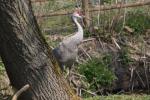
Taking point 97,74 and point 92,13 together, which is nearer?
point 97,74

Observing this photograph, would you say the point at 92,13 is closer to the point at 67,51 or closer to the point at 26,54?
the point at 67,51

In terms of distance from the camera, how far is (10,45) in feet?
18.5

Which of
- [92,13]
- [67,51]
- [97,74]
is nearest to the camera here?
[67,51]

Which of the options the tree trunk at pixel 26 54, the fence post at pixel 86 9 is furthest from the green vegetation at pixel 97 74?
the tree trunk at pixel 26 54

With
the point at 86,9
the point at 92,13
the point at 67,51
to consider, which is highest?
the point at 86,9

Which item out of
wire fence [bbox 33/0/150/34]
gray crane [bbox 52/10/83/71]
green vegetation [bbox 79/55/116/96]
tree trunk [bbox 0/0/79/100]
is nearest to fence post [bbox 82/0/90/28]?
wire fence [bbox 33/0/150/34]

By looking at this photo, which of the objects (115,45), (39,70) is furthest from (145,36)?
(39,70)

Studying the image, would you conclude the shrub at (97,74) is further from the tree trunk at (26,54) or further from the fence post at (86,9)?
the tree trunk at (26,54)

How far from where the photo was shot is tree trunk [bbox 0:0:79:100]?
220 inches

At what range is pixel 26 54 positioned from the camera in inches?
225

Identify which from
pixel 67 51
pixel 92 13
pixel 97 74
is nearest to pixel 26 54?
pixel 67 51

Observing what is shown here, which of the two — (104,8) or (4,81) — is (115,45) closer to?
(104,8)

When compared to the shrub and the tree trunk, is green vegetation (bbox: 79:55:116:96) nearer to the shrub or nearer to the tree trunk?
the shrub

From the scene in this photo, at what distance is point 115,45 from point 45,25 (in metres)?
1.73
